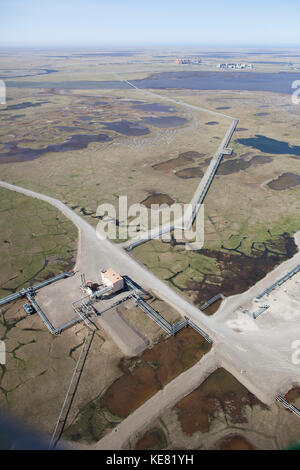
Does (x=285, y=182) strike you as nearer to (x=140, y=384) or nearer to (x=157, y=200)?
(x=157, y=200)

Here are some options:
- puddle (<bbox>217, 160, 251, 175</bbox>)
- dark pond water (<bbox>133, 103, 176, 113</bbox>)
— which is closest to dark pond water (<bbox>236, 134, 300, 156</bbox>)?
puddle (<bbox>217, 160, 251, 175</bbox>)

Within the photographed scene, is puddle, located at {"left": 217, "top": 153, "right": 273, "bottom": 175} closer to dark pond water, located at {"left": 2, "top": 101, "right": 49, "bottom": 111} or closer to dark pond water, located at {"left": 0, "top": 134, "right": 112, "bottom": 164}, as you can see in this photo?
dark pond water, located at {"left": 0, "top": 134, "right": 112, "bottom": 164}

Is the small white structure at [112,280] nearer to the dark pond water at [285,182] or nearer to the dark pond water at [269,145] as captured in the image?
the dark pond water at [285,182]

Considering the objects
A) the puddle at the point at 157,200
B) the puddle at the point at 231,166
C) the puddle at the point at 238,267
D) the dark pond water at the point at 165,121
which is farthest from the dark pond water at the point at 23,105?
the puddle at the point at 238,267

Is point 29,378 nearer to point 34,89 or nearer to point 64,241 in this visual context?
point 64,241

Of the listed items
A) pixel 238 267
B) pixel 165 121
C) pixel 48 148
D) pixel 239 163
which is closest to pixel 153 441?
pixel 238 267
